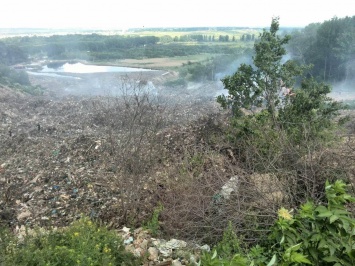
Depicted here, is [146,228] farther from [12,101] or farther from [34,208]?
[12,101]

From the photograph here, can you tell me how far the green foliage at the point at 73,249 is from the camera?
298 centimetres

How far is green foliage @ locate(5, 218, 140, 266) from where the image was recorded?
9.78ft

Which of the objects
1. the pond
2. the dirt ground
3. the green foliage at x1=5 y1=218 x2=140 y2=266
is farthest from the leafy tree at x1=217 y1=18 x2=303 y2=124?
the pond

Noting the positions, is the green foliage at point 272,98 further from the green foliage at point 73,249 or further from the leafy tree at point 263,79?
the green foliage at point 73,249

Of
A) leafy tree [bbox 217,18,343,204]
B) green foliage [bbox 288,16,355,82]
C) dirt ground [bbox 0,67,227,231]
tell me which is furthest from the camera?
green foliage [bbox 288,16,355,82]

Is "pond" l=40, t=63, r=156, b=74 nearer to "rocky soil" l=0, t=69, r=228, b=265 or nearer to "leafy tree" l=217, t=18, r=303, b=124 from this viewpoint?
"rocky soil" l=0, t=69, r=228, b=265

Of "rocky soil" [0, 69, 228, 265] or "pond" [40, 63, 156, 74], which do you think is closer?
"rocky soil" [0, 69, 228, 265]

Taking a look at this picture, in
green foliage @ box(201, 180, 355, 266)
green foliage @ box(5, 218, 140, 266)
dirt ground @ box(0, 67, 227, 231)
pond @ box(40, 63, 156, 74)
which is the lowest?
pond @ box(40, 63, 156, 74)

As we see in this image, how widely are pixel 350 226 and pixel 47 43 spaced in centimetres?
5581

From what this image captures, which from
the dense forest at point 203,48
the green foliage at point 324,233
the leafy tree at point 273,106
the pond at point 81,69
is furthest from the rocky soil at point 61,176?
the pond at point 81,69

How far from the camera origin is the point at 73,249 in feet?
10.2

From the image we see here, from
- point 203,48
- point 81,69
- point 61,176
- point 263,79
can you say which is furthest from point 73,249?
point 203,48

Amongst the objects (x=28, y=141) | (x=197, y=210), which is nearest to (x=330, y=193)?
(x=197, y=210)

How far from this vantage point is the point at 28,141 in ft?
33.9
